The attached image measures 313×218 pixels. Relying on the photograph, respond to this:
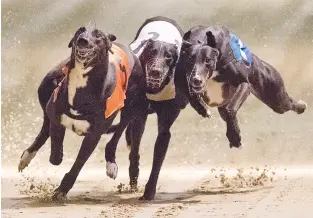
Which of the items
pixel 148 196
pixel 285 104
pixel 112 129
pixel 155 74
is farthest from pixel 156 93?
pixel 285 104

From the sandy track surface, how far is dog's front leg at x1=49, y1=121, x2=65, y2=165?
0.55 feet

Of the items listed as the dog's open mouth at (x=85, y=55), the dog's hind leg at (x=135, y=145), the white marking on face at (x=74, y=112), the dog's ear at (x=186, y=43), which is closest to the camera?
the dog's open mouth at (x=85, y=55)

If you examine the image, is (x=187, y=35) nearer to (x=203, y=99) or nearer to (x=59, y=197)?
(x=203, y=99)

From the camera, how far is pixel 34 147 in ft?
11.0

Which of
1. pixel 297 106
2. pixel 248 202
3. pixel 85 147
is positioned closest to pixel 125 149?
pixel 85 147

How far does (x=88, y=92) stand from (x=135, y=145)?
24.3 inches

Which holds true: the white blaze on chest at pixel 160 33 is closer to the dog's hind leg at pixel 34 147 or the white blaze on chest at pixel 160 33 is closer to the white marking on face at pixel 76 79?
the white marking on face at pixel 76 79

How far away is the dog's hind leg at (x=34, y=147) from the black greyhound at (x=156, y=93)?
0.96 ft

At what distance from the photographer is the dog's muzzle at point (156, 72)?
3.22m

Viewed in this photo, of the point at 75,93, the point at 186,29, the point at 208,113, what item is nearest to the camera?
the point at 75,93

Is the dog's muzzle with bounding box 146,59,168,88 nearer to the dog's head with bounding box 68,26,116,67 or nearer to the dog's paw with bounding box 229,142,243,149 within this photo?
the dog's head with bounding box 68,26,116,67

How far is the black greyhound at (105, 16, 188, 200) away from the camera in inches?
129

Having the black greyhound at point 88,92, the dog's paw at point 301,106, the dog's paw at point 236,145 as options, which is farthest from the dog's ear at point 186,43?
the dog's paw at point 301,106

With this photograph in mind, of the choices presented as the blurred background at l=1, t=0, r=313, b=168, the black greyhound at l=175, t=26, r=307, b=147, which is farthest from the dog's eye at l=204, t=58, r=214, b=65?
the blurred background at l=1, t=0, r=313, b=168
